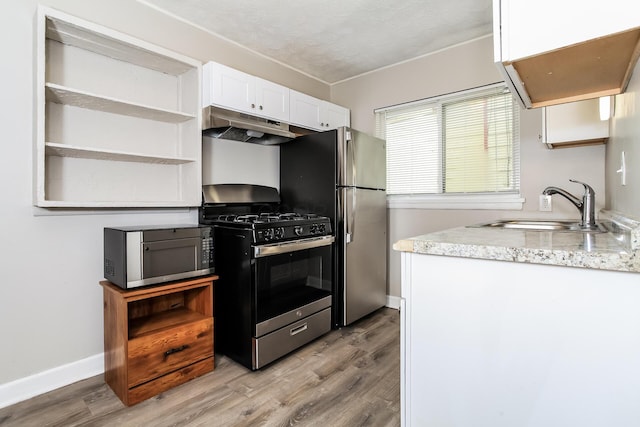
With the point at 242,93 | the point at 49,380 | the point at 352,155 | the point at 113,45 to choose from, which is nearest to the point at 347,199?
the point at 352,155

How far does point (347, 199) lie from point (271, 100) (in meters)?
1.05

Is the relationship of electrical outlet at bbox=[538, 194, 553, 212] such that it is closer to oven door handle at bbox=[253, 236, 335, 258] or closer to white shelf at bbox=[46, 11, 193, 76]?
oven door handle at bbox=[253, 236, 335, 258]

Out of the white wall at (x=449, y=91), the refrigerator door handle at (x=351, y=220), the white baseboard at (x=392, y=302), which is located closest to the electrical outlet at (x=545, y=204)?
the white wall at (x=449, y=91)

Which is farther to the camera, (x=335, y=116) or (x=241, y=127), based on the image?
Result: (x=335, y=116)

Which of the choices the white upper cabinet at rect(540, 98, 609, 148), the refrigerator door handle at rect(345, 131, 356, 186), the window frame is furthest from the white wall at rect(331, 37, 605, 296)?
the refrigerator door handle at rect(345, 131, 356, 186)

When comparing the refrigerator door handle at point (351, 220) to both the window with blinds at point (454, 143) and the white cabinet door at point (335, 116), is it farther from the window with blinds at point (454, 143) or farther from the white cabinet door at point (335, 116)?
the white cabinet door at point (335, 116)

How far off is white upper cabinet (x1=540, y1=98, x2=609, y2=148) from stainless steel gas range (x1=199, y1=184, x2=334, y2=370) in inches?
66.0

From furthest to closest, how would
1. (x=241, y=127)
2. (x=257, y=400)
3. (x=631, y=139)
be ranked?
(x=241, y=127)
(x=257, y=400)
(x=631, y=139)

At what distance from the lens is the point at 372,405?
1757 mm

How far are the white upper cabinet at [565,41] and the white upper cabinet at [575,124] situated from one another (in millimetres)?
878

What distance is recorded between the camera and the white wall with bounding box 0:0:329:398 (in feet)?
5.79

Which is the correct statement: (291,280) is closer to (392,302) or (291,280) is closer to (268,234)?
(268,234)

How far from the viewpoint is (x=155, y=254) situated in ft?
6.07

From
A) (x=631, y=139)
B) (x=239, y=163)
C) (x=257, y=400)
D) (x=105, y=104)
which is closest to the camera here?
(x=631, y=139)
